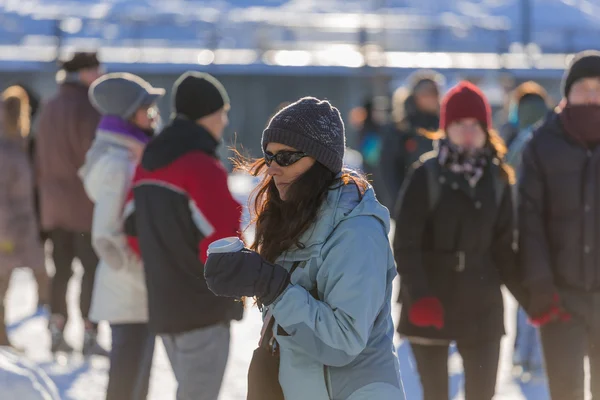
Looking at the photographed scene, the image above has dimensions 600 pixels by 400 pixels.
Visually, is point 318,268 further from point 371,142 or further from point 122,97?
point 371,142

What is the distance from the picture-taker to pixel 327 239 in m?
3.09

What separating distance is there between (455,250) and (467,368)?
0.50m

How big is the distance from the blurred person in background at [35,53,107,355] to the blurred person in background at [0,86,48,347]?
0.11 metres

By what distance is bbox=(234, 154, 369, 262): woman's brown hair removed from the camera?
311 cm

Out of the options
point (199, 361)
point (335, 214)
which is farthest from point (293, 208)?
point (199, 361)

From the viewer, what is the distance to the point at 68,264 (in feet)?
26.0

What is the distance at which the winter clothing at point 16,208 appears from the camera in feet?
25.1

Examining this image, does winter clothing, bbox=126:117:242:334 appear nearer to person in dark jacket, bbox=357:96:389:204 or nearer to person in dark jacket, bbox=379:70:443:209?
person in dark jacket, bbox=379:70:443:209

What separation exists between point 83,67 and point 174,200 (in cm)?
319

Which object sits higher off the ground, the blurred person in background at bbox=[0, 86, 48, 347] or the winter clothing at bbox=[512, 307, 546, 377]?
the blurred person in background at bbox=[0, 86, 48, 347]

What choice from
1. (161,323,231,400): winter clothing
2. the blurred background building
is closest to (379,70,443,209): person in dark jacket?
(161,323,231,400): winter clothing

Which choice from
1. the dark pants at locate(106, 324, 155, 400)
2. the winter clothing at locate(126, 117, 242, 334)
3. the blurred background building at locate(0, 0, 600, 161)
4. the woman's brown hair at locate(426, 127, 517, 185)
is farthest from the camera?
the blurred background building at locate(0, 0, 600, 161)

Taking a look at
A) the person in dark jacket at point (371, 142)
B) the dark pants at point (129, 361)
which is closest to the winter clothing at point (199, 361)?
the dark pants at point (129, 361)

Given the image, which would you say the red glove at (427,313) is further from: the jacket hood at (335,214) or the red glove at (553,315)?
the jacket hood at (335,214)
